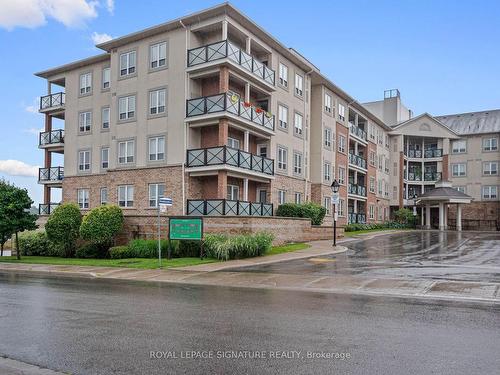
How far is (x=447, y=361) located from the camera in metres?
6.22

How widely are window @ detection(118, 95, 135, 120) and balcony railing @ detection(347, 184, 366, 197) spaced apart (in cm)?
2373

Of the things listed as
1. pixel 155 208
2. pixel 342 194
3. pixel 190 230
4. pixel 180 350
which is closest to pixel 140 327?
pixel 180 350

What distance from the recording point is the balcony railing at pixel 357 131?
48125 millimetres

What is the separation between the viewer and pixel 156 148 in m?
31.3

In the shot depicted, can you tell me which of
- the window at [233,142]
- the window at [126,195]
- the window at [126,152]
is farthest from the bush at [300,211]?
the window at [126,152]

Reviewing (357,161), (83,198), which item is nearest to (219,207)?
(83,198)

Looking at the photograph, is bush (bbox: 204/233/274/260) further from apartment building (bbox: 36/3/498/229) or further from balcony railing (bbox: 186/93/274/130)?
balcony railing (bbox: 186/93/274/130)

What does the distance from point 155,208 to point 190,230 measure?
8977 millimetres

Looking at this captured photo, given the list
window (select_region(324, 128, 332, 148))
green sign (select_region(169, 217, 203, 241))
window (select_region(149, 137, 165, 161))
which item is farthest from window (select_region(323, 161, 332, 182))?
green sign (select_region(169, 217, 203, 241))

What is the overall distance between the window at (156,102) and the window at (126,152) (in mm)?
2852

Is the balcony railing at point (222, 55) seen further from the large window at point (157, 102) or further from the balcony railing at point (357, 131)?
→ the balcony railing at point (357, 131)

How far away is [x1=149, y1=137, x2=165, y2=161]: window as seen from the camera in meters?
31.0

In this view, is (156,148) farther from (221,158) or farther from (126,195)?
(221,158)

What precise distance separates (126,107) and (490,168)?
47985 millimetres
